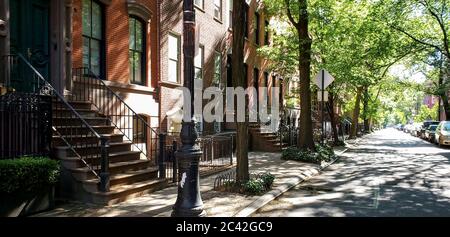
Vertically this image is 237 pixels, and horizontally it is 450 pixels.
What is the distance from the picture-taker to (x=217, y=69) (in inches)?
816

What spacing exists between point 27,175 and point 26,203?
1.67 feet

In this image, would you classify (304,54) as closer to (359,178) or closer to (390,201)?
(359,178)

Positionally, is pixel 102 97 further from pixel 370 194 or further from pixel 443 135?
pixel 443 135

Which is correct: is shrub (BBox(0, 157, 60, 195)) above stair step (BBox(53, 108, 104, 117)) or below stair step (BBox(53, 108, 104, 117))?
below

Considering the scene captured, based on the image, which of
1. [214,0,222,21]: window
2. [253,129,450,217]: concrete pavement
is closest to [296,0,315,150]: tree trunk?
[253,129,450,217]: concrete pavement

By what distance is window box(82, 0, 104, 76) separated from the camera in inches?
476

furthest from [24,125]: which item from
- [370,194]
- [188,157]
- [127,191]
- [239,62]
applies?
[370,194]

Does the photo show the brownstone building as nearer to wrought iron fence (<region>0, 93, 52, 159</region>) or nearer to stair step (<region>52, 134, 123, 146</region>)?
stair step (<region>52, 134, 123, 146</region>)

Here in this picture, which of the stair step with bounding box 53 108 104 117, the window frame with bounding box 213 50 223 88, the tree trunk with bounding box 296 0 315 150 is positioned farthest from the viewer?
the window frame with bounding box 213 50 223 88

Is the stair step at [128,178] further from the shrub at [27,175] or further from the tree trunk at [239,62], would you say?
the tree trunk at [239,62]

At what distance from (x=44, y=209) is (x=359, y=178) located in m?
8.93

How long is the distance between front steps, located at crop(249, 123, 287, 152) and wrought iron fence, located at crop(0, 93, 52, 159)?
48.0 feet

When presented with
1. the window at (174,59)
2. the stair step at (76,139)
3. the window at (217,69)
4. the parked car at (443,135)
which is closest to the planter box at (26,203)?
the stair step at (76,139)

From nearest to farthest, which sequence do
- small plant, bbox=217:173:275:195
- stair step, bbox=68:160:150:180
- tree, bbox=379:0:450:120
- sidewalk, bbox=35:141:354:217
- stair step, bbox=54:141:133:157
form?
sidewalk, bbox=35:141:354:217 → stair step, bbox=68:160:150:180 → stair step, bbox=54:141:133:157 → small plant, bbox=217:173:275:195 → tree, bbox=379:0:450:120
